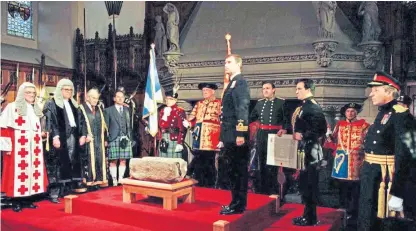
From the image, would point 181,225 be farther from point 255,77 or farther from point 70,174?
point 255,77

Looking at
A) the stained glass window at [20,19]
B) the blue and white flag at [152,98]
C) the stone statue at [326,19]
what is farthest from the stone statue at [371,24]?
the stained glass window at [20,19]

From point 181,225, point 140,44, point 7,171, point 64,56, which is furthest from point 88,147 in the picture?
point 64,56

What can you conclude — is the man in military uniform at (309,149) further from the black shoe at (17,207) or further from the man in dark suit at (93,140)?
the black shoe at (17,207)

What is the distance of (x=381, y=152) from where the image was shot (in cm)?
300

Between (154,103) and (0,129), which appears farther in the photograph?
(154,103)

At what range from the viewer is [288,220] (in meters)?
4.21

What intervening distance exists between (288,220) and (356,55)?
10.4ft

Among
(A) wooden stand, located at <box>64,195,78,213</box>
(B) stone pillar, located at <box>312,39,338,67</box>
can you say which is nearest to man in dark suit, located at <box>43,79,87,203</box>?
(A) wooden stand, located at <box>64,195,78,213</box>

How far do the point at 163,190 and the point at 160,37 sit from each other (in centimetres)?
452

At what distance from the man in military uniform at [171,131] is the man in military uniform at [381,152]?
331cm

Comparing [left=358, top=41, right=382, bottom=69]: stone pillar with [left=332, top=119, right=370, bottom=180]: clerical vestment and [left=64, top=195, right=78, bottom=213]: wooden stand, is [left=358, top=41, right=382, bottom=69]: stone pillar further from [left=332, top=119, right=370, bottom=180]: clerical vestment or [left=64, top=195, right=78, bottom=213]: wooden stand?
[left=64, top=195, right=78, bottom=213]: wooden stand

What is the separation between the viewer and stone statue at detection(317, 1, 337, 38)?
5926 mm

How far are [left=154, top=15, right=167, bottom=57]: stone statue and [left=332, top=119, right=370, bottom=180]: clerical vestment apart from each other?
167 inches

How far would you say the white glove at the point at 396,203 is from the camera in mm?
2748
